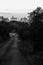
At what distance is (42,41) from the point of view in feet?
114

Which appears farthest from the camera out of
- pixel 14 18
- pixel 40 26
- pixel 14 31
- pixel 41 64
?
pixel 14 18

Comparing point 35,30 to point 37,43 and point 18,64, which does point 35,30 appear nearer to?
point 37,43

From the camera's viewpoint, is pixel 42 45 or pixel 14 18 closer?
pixel 42 45

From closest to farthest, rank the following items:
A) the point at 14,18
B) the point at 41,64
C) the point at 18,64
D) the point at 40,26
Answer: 1. the point at 41,64
2. the point at 18,64
3. the point at 40,26
4. the point at 14,18

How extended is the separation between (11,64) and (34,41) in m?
15.2

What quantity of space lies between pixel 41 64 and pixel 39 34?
1494 centimetres

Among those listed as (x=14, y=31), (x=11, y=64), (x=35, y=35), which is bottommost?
(x=14, y=31)

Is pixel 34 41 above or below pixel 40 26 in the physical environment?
below

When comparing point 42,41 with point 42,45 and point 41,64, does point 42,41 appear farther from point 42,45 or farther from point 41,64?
point 41,64

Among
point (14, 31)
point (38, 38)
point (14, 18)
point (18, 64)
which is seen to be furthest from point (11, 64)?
point (14, 18)

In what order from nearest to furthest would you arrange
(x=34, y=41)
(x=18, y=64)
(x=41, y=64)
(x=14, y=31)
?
(x=41, y=64) < (x=18, y=64) < (x=34, y=41) < (x=14, y=31)

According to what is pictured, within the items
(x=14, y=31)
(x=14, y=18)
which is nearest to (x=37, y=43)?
(x=14, y=31)

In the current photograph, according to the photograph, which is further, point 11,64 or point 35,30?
point 35,30

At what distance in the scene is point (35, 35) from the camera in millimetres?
35844
